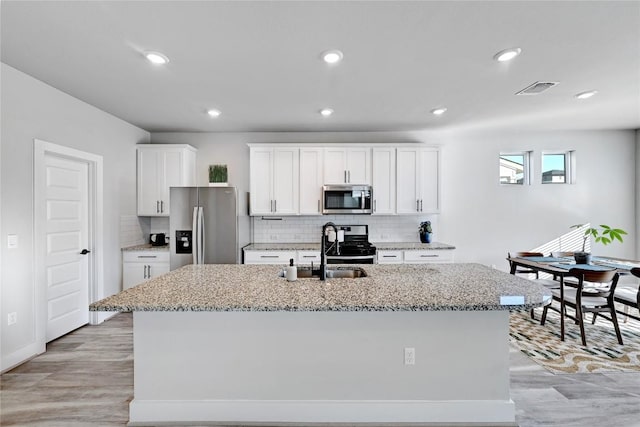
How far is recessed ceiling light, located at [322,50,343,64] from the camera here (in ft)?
7.97

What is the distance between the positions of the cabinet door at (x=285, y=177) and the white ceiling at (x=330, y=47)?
0.67 meters

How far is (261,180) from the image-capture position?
4660 mm

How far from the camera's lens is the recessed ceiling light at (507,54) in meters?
2.41

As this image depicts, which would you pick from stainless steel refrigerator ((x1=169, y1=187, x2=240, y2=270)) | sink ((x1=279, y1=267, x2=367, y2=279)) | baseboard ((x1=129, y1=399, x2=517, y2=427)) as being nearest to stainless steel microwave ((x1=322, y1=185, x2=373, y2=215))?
stainless steel refrigerator ((x1=169, y1=187, x2=240, y2=270))

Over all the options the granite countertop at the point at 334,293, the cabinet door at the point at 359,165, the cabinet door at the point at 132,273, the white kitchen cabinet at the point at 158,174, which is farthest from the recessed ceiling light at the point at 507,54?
the cabinet door at the point at 132,273

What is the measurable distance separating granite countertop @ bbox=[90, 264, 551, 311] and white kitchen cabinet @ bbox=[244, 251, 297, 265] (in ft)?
5.83

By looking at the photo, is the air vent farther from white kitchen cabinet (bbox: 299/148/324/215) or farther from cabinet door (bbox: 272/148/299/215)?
cabinet door (bbox: 272/148/299/215)

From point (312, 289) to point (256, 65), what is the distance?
1.94 meters

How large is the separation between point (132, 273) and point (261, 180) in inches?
85.7

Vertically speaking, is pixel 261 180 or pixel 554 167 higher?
pixel 554 167

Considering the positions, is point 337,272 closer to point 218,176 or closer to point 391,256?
point 391,256

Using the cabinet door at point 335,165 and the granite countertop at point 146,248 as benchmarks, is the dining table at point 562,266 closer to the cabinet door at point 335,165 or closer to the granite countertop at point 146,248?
the cabinet door at point 335,165

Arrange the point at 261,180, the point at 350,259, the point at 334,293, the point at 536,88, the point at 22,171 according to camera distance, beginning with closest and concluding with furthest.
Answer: the point at 334,293 → the point at 22,171 → the point at 536,88 → the point at 350,259 → the point at 261,180

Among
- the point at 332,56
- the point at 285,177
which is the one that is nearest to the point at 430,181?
the point at 285,177
